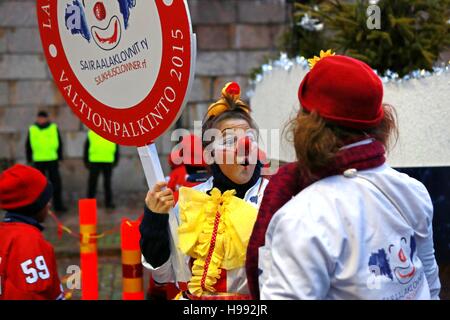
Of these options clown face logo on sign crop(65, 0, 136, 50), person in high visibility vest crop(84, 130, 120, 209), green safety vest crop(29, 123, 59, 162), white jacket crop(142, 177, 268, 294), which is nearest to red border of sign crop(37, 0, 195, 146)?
clown face logo on sign crop(65, 0, 136, 50)

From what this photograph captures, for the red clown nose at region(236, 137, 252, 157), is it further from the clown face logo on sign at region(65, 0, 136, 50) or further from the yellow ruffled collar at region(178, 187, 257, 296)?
the clown face logo on sign at region(65, 0, 136, 50)

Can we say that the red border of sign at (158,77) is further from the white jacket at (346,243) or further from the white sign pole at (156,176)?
the white jacket at (346,243)

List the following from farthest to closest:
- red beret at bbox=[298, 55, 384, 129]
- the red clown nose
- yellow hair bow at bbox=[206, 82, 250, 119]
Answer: yellow hair bow at bbox=[206, 82, 250, 119]
the red clown nose
red beret at bbox=[298, 55, 384, 129]

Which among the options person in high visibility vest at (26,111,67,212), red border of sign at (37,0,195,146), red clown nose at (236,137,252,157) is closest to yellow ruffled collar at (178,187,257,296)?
red clown nose at (236,137,252,157)

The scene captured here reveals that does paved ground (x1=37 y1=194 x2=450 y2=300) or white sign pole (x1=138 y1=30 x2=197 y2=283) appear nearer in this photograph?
white sign pole (x1=138 y1=30 x2=197 y2=283)

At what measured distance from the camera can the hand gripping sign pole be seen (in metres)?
2.77

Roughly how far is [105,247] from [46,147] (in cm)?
251

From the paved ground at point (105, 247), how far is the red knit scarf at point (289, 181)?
3.98 meters

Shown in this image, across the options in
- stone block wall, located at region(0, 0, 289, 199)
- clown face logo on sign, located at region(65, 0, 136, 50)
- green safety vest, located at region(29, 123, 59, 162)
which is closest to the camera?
clown face logo on sign, located at region(65, 0, 136, 50)

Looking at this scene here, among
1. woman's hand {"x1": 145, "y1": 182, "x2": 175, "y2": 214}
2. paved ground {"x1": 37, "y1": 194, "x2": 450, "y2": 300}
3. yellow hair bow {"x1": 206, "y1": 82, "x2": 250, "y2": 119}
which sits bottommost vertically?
paved ground {"x1": 37, "y1": 194, "x2": 450, "y2": 300}

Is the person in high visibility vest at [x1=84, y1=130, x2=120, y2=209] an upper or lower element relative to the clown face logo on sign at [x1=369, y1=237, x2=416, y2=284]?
lower

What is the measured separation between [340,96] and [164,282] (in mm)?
1299

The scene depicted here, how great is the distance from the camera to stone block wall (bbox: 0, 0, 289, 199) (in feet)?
38.8

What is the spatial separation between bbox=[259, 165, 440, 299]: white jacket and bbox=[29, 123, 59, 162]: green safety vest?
363 inches
